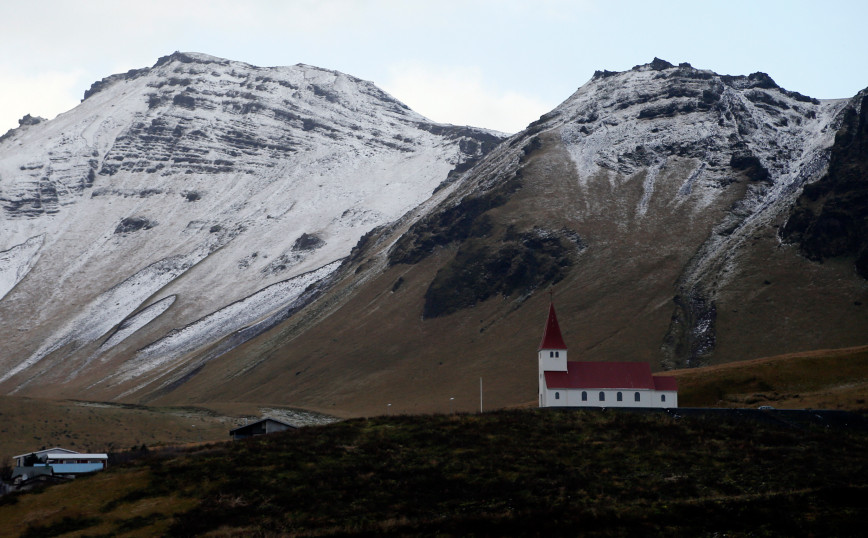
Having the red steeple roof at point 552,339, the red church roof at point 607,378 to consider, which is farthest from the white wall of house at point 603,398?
the red steeple roof at point 552,339

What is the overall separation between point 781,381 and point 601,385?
22.7 metres

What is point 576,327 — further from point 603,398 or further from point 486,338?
point 603,398

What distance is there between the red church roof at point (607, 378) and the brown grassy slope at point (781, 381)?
9.81m

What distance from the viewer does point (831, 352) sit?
348ft

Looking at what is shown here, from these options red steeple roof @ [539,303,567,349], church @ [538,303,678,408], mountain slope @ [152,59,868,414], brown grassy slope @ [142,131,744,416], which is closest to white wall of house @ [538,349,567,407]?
church @ [538,303,678,408]

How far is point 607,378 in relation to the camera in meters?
88.7

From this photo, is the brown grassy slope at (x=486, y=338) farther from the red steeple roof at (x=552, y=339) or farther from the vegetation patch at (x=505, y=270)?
the red steeple roof at (x=552, y=339)

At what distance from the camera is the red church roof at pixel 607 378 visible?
88250 mm

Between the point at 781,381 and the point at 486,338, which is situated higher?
the point at 486,338

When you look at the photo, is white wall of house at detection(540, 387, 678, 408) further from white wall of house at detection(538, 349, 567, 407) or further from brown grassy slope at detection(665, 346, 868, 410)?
brown grassy slope at detection(665, 346, 868, 410)

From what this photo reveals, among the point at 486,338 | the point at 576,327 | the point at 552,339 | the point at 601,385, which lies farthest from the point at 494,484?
the point at 486,338

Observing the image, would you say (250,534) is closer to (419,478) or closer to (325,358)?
(419,478)

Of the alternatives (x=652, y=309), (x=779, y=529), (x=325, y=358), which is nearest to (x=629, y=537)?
(x=779, y=529)

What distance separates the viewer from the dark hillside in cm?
4697
